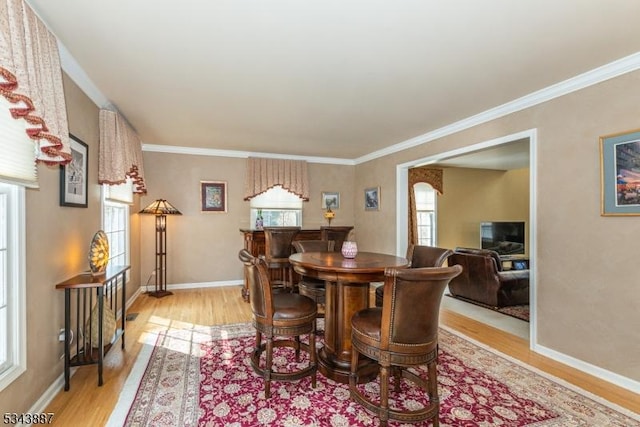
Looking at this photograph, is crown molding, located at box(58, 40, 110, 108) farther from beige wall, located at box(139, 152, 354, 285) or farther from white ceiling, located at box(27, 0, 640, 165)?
beige wall, located at box(139, 152, 354, 285)

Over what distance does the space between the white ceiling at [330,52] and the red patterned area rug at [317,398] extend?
2.47 m

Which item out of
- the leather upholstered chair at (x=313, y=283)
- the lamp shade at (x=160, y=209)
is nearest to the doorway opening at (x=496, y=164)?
the leather upholstered chair at (x=313, y=283)

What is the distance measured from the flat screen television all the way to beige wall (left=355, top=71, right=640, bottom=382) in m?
3.68

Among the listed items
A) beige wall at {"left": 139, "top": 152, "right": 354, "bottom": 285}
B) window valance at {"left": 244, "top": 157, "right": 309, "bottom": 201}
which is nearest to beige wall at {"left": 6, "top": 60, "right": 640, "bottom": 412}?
beige wall at {"left": 139, "top": 152, "right": 354, "bottom": 285}

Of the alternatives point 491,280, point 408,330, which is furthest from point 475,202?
point 408,330

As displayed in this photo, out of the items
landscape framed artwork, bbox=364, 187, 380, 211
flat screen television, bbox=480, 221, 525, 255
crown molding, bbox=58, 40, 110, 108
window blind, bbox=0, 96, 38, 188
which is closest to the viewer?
window blind, bbox=0, 96, 38, 188

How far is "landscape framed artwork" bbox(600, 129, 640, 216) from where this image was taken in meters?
2.37

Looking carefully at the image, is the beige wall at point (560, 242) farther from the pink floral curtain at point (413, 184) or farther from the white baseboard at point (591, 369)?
the pink floral curtain at point (413, 184)

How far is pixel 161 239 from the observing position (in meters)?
5.14

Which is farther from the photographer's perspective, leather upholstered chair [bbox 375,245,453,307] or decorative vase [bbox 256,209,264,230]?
decorative vase [bbox 256,209,264,230]

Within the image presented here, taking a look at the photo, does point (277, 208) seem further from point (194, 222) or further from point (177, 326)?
point (177, 326)

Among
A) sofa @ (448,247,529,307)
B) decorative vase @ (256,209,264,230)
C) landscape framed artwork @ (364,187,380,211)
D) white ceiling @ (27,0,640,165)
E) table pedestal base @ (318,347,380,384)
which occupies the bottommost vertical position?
table pedestal base @ (318,347,380,384)

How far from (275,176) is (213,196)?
1177mm

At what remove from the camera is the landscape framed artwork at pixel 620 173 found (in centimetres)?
237
